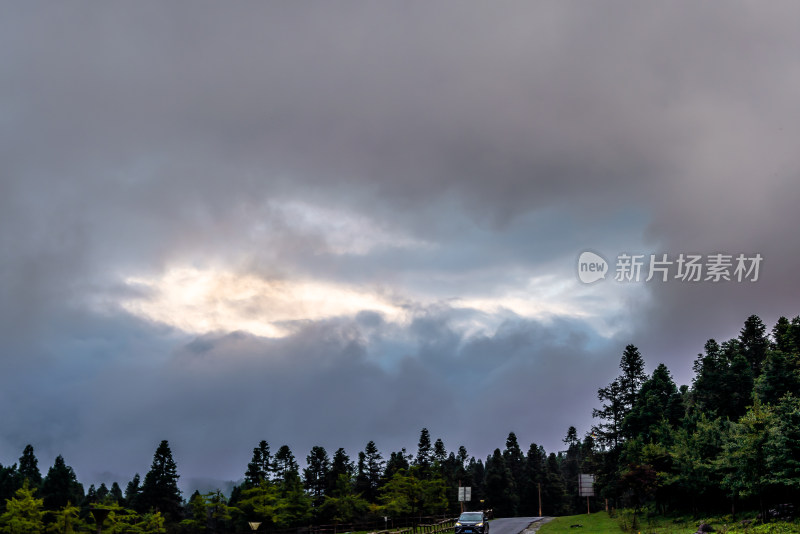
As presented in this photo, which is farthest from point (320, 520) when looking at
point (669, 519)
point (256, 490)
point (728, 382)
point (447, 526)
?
point (728, 382)

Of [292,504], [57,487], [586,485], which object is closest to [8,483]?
[57,487]

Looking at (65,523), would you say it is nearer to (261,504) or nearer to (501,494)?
(261,504)

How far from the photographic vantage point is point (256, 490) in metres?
80.6

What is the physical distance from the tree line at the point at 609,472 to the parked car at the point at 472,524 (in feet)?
47.6

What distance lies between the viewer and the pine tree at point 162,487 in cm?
10512

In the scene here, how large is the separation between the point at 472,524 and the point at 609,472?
5444 cm

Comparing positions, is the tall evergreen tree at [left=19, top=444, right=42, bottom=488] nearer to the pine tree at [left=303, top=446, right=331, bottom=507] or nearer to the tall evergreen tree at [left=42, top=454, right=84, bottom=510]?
the tall evergreen tree at [left=42, top=454, right=84, bottom=510]

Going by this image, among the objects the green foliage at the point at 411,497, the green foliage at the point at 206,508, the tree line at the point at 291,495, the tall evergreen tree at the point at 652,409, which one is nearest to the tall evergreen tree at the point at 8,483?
the tree line at the point at 291,495

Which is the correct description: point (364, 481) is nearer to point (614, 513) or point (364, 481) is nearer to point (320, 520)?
point (320, 520)

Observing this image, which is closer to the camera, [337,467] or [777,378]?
[777,378]

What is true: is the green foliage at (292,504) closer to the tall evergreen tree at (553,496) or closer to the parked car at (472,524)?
the parked car at (472,524)

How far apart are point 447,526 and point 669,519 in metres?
20.3

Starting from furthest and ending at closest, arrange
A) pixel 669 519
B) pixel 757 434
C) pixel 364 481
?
pixel 364 481, pixel 669 519, pixel 757 434

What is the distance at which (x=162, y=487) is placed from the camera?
107 m
